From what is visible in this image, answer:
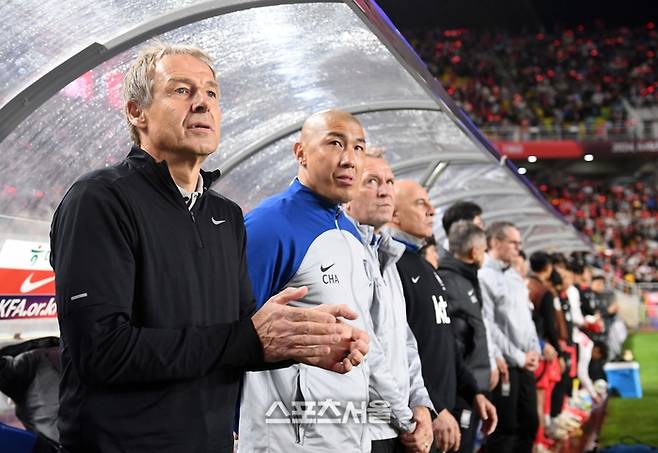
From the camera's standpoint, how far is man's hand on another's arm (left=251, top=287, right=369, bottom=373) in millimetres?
1875

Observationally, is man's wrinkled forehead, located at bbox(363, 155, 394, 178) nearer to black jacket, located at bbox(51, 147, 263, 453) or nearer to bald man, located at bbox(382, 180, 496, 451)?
bald man, located at bbox(382, 180, 496, 451)

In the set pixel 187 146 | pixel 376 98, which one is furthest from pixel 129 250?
pixel 376 98

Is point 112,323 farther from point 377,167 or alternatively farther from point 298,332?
point 377,167

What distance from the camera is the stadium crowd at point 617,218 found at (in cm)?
3136

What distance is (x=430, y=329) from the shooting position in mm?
4219

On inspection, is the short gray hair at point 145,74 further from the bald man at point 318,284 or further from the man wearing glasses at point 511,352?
the man wearing glasses at point 511,352

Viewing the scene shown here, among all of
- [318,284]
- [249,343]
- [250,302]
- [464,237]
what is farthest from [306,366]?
[464,237]

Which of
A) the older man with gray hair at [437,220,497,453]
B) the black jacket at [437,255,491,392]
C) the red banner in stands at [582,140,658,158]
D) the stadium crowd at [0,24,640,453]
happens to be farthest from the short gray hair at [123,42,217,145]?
the red banner in stands at [582,140,658,158]

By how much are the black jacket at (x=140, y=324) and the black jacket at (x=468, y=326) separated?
3.35 meters

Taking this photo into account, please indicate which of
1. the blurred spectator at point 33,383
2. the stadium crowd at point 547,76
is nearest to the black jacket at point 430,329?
the blurred spectator at point 33,383

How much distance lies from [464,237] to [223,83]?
2.32 m

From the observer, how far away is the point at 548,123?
38906 millimetres

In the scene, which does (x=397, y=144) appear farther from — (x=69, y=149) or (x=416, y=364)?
(x=69, y=149)

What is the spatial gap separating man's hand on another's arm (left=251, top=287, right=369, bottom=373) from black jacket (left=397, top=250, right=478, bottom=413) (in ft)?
7.54
